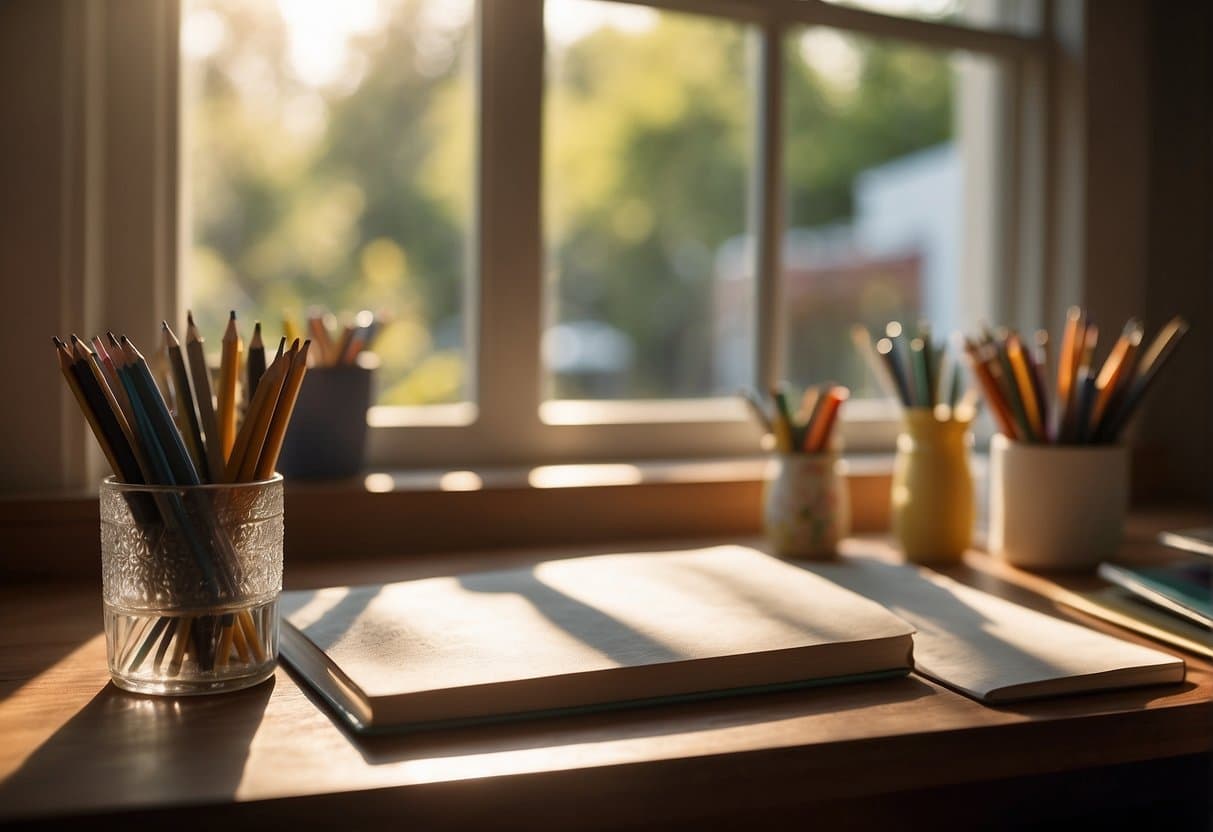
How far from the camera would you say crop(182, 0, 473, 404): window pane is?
1257 millimetres

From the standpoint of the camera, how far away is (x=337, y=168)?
7137mm

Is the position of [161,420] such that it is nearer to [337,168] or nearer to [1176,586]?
[1176,586]

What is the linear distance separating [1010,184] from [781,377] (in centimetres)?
48

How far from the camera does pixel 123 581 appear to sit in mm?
631

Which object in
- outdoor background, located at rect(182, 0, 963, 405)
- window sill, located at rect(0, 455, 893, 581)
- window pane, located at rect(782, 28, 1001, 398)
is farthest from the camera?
window pane, located at rect(782, 28, 1001, 398)

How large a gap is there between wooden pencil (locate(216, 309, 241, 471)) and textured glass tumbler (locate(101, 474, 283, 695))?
48 mm

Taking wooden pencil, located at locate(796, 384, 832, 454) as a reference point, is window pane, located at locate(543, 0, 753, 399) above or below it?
above

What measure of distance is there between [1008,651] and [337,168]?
704 centimetres

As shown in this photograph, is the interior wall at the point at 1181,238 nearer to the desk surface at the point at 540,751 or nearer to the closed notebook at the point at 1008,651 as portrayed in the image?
the closed notebook at the point at 1008,651

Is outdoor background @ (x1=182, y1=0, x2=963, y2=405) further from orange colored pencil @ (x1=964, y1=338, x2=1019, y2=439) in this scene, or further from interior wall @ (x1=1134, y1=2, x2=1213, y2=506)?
orange colored pencil @ (x1=964, y1=338, x2=1019, y2=439)

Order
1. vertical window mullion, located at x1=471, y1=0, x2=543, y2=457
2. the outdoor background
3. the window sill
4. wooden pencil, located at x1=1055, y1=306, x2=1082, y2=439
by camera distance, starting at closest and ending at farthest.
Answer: the window sill → wooden pencil, located at x1=1055, y1=306, x2=1082, y2=439 → vertical window mullion, located at x1=471, y1=0, x2=543, y2=457 → the outdoor background

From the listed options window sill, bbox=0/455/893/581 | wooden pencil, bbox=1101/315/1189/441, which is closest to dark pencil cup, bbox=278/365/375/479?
window sill, bbox=0/455/893/581

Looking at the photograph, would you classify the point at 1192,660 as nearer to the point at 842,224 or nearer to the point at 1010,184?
the point at 1010,184

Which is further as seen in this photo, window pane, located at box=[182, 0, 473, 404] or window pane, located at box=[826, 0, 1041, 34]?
window pane, located at box=[826, 0, 1041, 34]
